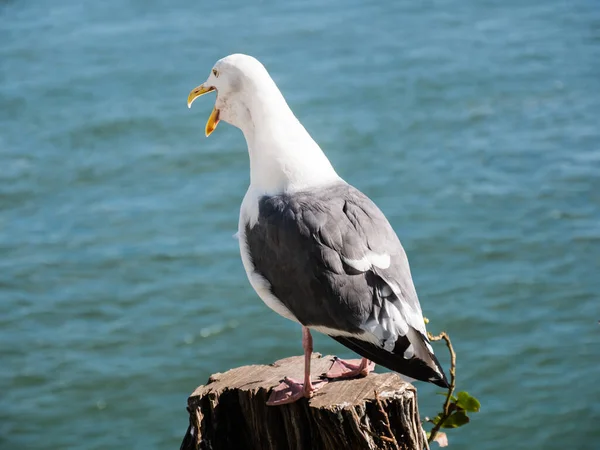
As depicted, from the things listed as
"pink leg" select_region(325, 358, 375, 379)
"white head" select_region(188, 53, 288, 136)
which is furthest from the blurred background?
"white head" select_region(188, 53, 288, 136)

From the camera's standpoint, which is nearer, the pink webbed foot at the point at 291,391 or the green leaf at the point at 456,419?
the pink webbed foot at the point at 291,391

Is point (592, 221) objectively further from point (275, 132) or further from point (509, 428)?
point (275, 132)

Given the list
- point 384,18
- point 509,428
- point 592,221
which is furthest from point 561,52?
point 509,428

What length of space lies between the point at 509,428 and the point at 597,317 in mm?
1393

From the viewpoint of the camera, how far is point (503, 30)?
12.2 m

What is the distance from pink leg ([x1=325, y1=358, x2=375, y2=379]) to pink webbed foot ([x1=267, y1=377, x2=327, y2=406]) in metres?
0.07

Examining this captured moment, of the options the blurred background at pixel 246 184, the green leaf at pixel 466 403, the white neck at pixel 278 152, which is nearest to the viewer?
the white neck at pixel 278 152

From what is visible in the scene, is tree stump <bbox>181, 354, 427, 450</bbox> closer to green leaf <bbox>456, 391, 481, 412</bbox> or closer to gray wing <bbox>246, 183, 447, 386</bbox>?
→ gray wing <bbox>246, 183, 447, 386</bbox>

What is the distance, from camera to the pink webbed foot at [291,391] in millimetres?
3789

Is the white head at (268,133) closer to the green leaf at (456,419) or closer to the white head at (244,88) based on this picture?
the white head at (244,88)

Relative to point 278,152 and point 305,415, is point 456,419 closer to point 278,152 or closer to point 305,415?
point 305,415

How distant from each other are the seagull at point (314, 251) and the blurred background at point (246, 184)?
348cm

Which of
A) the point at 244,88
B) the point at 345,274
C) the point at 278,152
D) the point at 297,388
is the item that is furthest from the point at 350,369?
the point at 244,88

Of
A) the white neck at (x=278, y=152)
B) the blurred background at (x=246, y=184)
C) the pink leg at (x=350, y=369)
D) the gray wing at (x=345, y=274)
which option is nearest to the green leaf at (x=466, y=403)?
the pink leg at (x=350, y=369)
